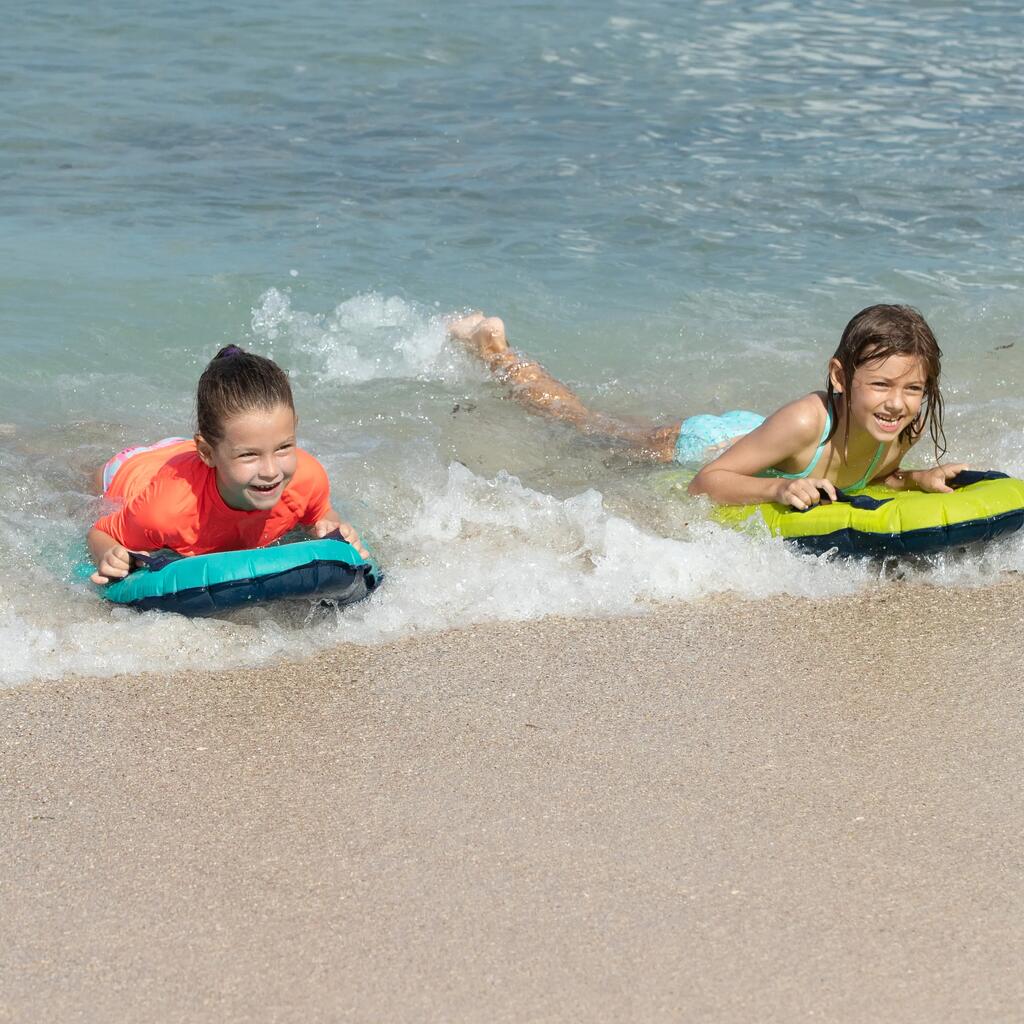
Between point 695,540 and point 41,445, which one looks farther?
point 41,445

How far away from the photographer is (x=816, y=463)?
5520 millimetres

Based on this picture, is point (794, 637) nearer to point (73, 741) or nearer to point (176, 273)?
point (73, 741)

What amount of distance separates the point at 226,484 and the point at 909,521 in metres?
2.30

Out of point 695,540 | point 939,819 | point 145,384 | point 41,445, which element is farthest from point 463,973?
point 145,384

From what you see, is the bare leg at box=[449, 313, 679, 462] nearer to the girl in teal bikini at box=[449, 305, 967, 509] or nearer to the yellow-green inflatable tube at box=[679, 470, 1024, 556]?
the girl in teal bikini at box=[449, 305, 967, 509]

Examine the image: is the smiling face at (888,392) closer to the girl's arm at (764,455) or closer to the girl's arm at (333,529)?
the girl's arm at (764,455)

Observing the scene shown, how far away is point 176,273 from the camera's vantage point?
28.3 feet

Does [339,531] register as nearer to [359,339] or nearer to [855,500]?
[855,500]

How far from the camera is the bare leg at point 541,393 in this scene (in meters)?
6.45

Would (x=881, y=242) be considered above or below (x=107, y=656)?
above

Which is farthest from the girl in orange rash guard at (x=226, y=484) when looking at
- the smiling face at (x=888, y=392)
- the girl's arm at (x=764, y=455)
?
the smiling face at (x=888, y=392)

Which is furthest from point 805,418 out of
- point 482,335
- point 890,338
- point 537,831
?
point 537,831

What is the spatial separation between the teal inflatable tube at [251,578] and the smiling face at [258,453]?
0.26 metres

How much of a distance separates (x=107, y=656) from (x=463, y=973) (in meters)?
1.87
